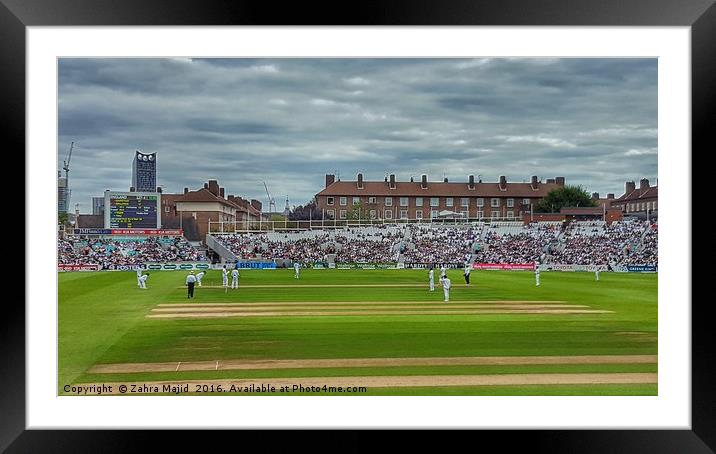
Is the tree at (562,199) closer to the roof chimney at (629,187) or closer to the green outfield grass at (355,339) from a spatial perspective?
the roof chimney at (629,187)

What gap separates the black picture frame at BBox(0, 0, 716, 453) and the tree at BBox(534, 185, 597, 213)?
36.7 m

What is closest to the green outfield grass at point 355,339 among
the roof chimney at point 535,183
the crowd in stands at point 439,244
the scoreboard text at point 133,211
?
the crowd in stands at point 439,244

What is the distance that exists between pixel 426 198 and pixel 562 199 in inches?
336

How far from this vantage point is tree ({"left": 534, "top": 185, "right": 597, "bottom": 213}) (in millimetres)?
39062

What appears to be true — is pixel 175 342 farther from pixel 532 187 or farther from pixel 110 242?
pixel 532 187

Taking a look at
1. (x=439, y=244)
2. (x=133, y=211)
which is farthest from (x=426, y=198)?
(x=133, y=211)

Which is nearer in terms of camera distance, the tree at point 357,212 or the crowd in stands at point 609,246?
the crowd in stands at point 609,246

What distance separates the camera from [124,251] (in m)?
28.7

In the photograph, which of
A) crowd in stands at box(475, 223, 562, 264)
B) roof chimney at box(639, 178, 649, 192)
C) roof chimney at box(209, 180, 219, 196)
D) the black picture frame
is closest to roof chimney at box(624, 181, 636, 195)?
roof chimney at box(639, 178, 649, 192)

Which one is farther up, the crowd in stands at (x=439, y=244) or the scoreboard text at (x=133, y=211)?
the scoreboard text at (x=133, y=211)
